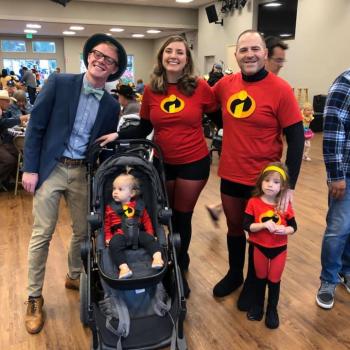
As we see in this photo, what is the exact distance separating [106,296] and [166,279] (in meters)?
0.38

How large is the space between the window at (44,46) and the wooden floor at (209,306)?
55.2 feet

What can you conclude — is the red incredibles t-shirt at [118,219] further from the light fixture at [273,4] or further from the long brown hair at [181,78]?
the light fixture at [273,4]

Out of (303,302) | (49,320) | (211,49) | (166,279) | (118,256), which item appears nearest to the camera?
(118,256)

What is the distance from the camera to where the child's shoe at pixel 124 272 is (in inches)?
69.6

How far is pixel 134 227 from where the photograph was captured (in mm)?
1984

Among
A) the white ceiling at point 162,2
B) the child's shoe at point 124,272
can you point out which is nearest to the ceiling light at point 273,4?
the white ceiling at point 162,2

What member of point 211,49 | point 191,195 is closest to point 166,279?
point 191,195

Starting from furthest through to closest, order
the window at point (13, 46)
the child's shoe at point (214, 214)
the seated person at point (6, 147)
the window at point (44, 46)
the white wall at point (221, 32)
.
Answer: the window at point (44, 46) → the window at point (13, 46) → the white wall at point (221, 32) → the seated person at point (6, 147) → the child's shoe at point (214, 214)

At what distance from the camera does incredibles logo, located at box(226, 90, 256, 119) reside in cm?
206

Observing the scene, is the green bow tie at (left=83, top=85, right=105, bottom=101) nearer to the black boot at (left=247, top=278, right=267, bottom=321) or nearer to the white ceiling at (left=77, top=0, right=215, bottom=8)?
the black boot at (left=247, top=278, right=267, bottom=321)

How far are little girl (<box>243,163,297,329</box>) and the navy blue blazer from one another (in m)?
1.14

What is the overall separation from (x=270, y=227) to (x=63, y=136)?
127 cm

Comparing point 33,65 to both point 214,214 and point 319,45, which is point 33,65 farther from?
point 214,214

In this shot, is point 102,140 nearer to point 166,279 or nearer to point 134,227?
point 134,227
